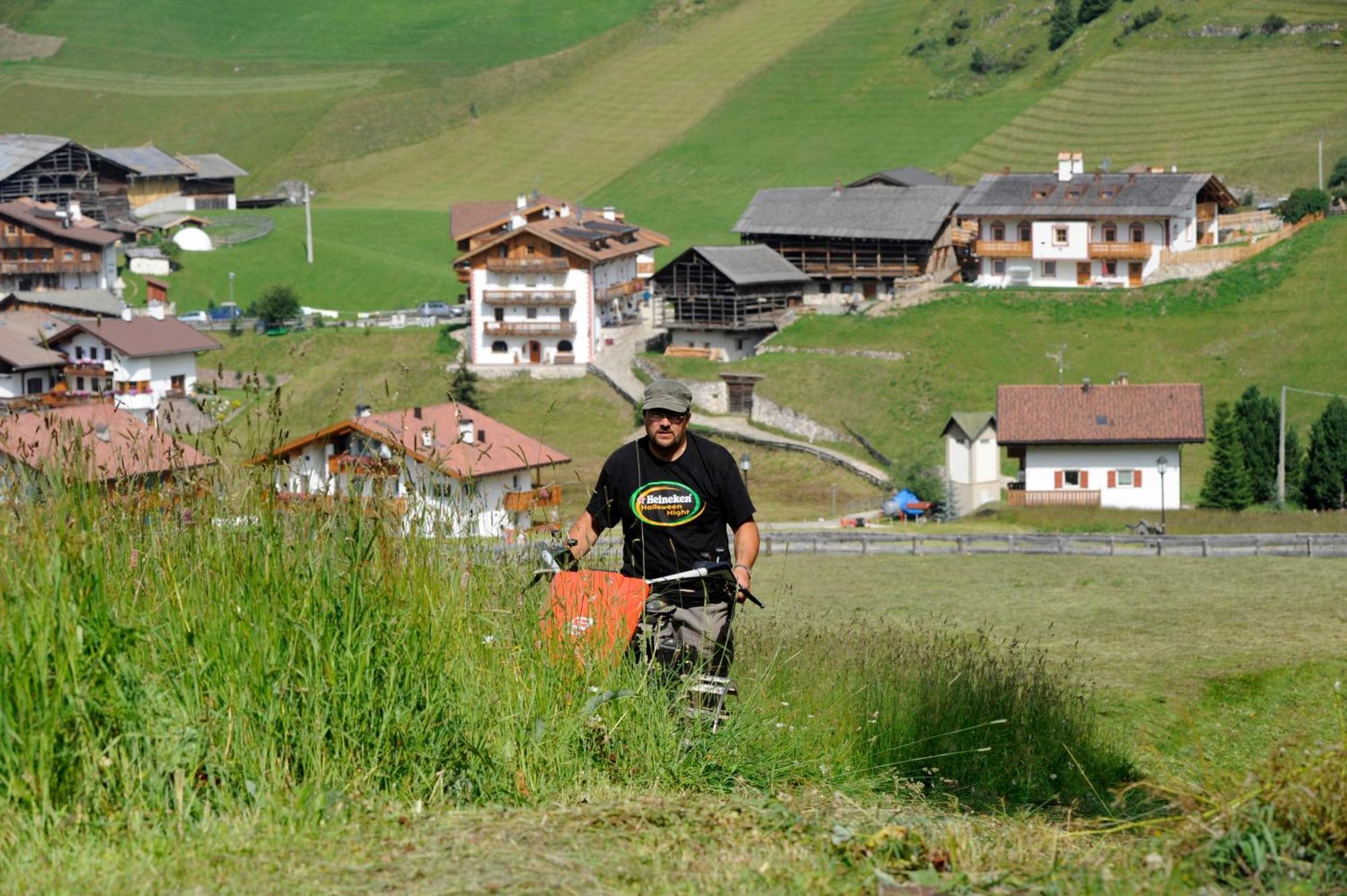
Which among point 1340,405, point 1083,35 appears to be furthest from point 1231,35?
point 1340,405

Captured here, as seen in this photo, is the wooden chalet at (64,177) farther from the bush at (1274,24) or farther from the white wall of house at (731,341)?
the bush at (1274,24)

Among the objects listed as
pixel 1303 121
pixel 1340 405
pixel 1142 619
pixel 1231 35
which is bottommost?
pixel 1142 619

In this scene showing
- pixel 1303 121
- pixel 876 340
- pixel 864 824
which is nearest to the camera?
pixel 864 824

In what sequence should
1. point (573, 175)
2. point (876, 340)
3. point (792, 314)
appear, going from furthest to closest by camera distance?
point (573, 175)
point (792, 314)
point (876, 340)

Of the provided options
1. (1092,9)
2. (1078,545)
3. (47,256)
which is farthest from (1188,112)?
(1078,545)

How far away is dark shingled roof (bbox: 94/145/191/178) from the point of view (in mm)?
108812

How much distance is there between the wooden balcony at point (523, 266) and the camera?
77.9 metres

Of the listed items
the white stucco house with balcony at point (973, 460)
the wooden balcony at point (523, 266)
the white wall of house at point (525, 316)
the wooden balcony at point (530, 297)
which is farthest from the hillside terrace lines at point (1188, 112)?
the white stucco house with balcony at point (973, 460)

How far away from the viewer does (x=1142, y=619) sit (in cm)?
Result: 2303

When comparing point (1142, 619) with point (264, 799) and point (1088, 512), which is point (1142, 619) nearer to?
point (264, 799)

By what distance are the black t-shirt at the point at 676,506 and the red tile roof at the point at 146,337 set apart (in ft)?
210

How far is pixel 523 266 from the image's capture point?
78000 millimetres

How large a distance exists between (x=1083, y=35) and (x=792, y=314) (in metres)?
43.0

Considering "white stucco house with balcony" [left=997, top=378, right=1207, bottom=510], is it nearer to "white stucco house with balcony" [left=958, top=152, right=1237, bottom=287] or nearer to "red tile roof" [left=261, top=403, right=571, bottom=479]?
"red tile roof" [left=261, top=403, right=571, bottom=479]
